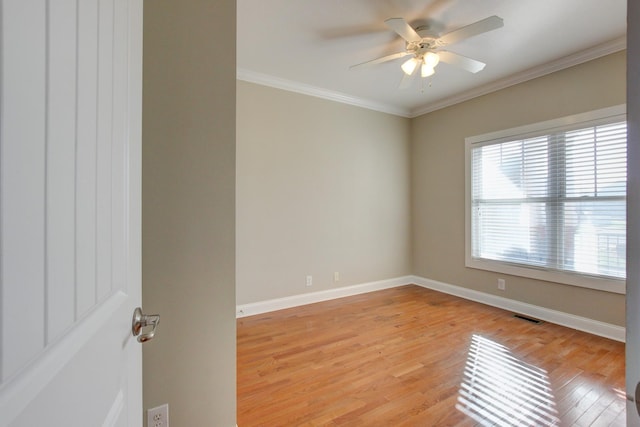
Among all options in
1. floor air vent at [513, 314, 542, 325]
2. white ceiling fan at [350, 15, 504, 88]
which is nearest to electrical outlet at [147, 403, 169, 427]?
white ceiling fan at [350, 15, 504, 88]

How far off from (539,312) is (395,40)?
3.21 meters

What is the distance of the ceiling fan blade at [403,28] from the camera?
2.05 metres

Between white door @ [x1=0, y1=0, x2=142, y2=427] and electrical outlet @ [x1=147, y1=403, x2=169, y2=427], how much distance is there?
66cm

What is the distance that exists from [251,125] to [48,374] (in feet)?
10.5

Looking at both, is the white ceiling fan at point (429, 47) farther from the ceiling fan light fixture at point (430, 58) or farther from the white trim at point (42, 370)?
the white trim at point (42, 370)

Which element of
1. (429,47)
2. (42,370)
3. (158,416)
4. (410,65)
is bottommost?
(158,416)

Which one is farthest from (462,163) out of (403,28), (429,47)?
(403,28)

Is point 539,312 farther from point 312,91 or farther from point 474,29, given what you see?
point 312,91

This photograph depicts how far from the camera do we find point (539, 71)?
3174 millimetres

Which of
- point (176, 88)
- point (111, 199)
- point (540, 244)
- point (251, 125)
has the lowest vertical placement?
point (540, 244)

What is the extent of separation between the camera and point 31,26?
0.32 metres

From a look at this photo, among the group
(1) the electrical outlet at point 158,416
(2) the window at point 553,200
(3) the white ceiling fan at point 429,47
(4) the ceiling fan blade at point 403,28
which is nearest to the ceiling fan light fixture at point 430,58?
(3) the white ceiling fan at point 429,47

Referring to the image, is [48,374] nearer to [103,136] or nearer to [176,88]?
[103,136]

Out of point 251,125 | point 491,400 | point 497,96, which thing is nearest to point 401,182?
point 497,96
